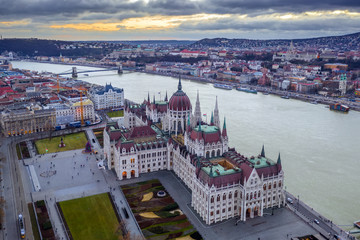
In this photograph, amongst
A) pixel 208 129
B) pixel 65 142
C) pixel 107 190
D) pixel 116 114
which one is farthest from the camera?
pixel 116 114

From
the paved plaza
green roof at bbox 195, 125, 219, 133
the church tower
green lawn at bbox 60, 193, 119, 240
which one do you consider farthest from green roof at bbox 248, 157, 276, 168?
the church tower

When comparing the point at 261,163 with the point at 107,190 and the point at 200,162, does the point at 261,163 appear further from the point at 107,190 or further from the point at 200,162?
the point at 107,190

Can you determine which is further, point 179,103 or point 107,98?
point 107,98

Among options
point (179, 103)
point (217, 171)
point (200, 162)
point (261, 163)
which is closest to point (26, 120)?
point (179, 103)

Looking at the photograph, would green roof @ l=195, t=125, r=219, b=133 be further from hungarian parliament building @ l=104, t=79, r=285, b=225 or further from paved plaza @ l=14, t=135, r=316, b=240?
paved plaza @ l=14, t=135, r=316, b=240

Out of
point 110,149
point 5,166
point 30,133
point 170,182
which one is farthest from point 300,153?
point 30,133

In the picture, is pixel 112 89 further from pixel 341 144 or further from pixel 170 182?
pixel 341 144

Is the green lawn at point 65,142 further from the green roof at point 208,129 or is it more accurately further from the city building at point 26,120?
the green roof at point 208,129
